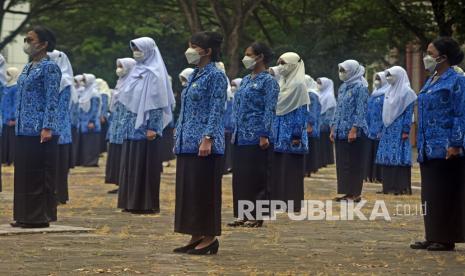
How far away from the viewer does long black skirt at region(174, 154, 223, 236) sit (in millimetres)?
11781

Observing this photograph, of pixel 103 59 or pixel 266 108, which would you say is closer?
pixel 266 108

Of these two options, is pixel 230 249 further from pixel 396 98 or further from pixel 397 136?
pixel 397 136

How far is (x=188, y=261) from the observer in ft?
36.8

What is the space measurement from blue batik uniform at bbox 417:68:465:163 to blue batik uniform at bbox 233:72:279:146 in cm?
237

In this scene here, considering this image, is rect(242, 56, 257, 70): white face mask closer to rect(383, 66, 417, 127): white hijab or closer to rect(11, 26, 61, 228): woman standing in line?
rect(11, 26, 61, 228): woman standing in line

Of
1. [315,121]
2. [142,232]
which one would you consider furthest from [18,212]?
[315,121]

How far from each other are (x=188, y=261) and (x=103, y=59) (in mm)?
41421

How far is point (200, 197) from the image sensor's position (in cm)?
1179

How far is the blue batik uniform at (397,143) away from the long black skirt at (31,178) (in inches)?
332

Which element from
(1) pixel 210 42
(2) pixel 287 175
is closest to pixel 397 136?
(2) pixel 287 175

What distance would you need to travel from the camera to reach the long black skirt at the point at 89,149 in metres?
29.5

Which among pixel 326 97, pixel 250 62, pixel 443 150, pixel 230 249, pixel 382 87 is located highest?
pixel 326 97

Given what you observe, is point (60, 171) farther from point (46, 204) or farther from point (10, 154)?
point (10, 154)

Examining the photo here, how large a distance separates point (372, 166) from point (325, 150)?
24.0ft
